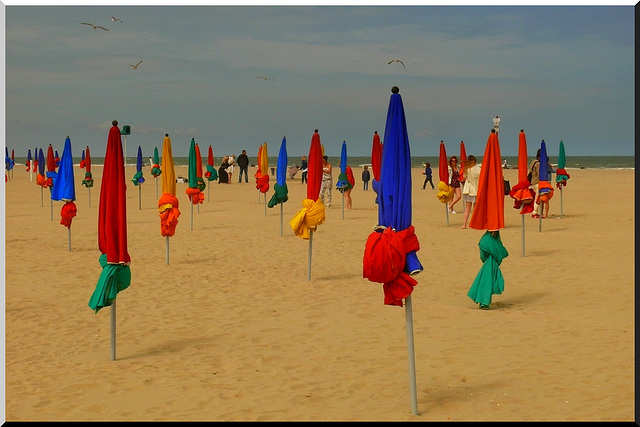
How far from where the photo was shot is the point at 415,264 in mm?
5910

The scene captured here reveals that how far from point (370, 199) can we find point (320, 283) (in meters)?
18.2

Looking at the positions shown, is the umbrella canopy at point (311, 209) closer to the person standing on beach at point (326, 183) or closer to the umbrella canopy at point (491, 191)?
the umbrella canopy at point (491, 191)

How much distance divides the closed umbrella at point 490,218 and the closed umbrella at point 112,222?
443 centimetres

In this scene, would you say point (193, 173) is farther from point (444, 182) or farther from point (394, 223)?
point (394, 223)

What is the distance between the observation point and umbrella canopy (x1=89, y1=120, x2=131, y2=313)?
A: 7.53 metres

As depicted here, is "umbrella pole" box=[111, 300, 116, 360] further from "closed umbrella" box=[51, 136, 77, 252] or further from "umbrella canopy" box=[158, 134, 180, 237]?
"closed umbrella" box=[51, 136, 77, 252]

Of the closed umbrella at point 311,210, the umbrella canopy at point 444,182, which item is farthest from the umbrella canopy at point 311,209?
the umbrella canopy at point 444,182

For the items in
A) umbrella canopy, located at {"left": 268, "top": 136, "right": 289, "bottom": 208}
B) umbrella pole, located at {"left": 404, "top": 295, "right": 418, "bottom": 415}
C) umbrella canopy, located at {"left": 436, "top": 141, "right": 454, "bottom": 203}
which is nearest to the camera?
umbrella pole, located at {"left": 404, "top": 295, "right": 418, "bottom": 415}

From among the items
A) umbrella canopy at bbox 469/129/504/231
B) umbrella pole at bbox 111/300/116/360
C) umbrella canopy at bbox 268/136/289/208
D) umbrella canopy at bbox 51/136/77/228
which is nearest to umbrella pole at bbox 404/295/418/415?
umbrella pole at bbox 111/300/116/360

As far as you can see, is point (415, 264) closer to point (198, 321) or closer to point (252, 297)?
point (198, 321)

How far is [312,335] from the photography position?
8.71 metres

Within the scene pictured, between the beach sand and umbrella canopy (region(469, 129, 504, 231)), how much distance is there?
119cm

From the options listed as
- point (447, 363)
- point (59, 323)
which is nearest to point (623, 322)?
point (447, 363)

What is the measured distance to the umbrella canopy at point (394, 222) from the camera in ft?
19.0
